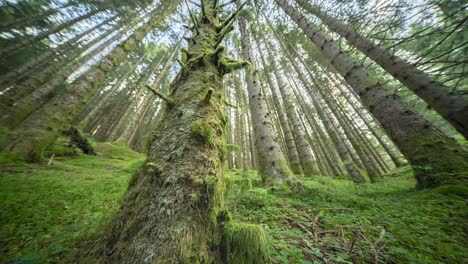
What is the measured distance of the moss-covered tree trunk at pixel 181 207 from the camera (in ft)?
3.23

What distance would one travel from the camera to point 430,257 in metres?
1.48

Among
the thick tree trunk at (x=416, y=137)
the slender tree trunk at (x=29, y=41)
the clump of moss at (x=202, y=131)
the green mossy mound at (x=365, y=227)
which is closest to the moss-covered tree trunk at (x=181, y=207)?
the clump of moss at (x=202, y=131)

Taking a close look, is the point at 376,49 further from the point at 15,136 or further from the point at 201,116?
the point at 15,136

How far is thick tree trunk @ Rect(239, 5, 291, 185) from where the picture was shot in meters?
3.94

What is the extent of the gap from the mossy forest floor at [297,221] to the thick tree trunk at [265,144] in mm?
867

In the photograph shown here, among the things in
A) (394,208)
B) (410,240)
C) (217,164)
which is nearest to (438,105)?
(394,208)

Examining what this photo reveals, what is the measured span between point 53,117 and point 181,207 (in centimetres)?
494

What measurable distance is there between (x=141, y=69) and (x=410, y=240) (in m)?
21.5

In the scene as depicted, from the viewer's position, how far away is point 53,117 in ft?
12.8

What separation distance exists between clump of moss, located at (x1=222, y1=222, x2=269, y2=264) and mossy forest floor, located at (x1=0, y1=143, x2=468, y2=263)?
1.39ft

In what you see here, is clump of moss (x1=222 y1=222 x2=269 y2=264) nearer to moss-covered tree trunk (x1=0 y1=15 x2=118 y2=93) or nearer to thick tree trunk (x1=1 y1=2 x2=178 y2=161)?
thick tree trunk (x1=1 y1=2 x2=178 y2=161)

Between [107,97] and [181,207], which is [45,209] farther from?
[107,97]

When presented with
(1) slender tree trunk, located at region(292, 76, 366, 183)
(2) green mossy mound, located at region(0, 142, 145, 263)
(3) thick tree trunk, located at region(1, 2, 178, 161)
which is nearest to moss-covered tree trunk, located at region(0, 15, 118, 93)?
(3) thick tree trunk, located at region(1, 2, 178, 161)

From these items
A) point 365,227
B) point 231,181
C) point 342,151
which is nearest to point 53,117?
point 231,181
